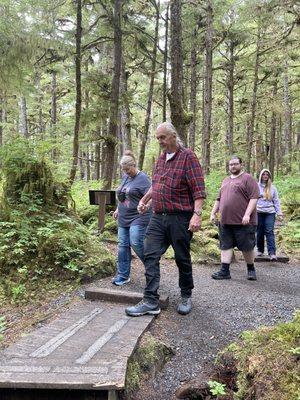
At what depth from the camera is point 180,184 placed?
5016mm

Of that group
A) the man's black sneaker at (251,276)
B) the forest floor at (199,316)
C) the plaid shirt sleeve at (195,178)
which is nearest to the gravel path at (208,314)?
the forest floor at (199,316)

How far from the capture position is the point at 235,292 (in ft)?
21.1

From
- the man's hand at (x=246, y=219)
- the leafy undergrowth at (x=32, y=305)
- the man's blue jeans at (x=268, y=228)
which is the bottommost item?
the leafy undergrowth at (x=32, y=305)

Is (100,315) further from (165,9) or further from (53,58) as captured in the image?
(165,9)

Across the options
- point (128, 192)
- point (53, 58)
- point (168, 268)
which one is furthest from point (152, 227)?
point (53, 58)

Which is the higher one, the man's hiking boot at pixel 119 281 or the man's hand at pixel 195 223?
the man's hand at pixel 195 223

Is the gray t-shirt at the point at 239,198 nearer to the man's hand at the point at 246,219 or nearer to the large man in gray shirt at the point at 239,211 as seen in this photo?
the large man in gray shirt at the point at 239,211

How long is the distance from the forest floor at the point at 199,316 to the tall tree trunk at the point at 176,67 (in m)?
4.06

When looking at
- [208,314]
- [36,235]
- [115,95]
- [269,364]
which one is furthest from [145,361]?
[115,95]

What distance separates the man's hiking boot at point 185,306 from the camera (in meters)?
5.27

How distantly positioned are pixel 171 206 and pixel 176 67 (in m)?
5.83

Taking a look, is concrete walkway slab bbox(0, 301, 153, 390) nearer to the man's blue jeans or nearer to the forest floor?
the forest floor

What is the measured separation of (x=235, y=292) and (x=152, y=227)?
84.6 inches

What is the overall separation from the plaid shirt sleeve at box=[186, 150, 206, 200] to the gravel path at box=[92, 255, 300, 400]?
5.29 ft
